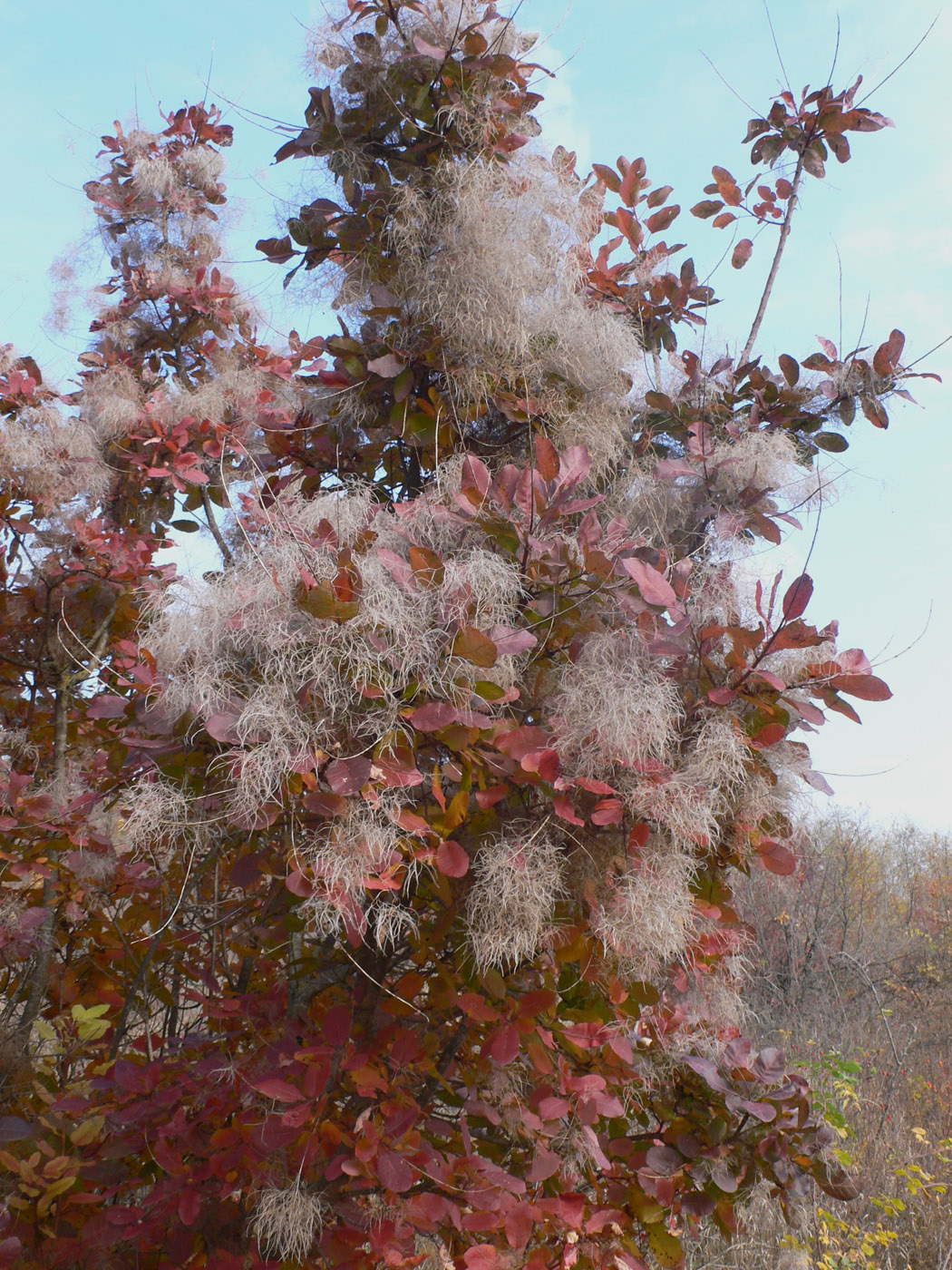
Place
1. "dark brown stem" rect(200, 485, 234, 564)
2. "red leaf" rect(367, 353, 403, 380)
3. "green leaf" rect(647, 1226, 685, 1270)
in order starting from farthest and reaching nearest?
"dark brown stem" rect(200, 485, 234, 564) → "red leaf" rect(367, 353, 403, 380) → "green leaf" rect(647, 1226, 685, 1270)

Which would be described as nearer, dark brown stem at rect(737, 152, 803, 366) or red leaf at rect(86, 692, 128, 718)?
red leaf at rect(86, 692, 128, 718)

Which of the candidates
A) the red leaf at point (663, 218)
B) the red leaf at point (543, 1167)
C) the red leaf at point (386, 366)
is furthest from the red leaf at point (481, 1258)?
the red leaf at point (663, 218)

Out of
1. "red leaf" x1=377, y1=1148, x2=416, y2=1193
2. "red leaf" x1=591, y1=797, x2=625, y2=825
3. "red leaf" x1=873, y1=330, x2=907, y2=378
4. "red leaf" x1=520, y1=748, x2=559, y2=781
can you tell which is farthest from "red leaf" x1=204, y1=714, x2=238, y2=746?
"red leaf" x1=873, y1=330, x2=907, y2=378

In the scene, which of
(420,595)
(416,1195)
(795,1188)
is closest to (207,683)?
(420,595)

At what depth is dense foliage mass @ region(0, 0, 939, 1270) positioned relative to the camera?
3.91ft

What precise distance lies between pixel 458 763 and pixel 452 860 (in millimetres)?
173

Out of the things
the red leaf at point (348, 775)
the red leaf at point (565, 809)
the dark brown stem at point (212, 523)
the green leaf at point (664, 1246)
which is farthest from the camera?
the dark brown stem at point (212, 523)

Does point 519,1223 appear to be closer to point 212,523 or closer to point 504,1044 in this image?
point 504,1044

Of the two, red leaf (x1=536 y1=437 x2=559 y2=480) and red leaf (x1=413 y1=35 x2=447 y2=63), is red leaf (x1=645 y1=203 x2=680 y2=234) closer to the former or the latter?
red leaf (x1=413 y1=35 x2=447 y2=63)

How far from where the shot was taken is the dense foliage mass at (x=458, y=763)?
3.91 ft

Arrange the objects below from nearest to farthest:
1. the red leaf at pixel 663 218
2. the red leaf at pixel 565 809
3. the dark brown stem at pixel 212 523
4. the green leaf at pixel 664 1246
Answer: the red leaf at pixel 565 809 < the green leaf at pixel 664 1246 < the red leaf at pixel 663 218 < the dark brown stem at pixel 212 523

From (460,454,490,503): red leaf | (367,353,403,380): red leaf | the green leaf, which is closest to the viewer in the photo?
(460,454,490,503): red leaf

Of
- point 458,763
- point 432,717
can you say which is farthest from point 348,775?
point 458,763

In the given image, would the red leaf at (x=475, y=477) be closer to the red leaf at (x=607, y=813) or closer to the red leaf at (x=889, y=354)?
the red leaf at (x=607, y=813)
